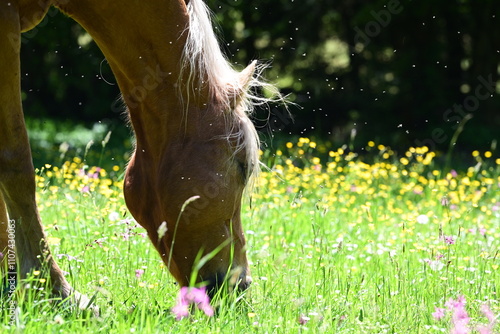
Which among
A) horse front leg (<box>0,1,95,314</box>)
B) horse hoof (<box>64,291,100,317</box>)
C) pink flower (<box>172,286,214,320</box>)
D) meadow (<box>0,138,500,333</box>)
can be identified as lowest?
meadow (<box>0,138,500,333</box>)

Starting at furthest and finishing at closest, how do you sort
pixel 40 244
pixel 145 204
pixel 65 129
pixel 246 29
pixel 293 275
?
pixel 246 29
pixel 65 129
pixel 293 275
pixel 145 204
pixel 40 244

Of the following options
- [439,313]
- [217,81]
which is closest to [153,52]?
[217,81]

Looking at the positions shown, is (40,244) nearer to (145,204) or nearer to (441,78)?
(145,204)

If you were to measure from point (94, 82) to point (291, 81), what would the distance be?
343cm

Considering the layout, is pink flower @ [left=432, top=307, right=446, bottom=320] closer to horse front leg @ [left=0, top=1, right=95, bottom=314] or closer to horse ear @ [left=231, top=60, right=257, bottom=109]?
horse ear @ [left=231, top=60, right=257, bottom=109]

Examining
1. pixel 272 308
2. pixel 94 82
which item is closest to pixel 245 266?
pixel 272 308

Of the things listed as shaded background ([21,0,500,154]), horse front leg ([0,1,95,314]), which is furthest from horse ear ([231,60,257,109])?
shaded background ([21,0,500,154])

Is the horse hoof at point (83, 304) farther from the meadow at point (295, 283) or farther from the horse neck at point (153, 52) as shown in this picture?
the horse neck at point (153, 52)

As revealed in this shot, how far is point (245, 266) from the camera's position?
3178mm

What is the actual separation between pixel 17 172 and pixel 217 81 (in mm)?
899

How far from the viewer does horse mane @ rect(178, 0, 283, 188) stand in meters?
3.11

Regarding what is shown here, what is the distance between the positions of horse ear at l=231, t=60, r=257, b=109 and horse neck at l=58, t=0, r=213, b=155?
13 cm

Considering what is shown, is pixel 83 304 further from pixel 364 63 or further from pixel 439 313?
pixel 364 63

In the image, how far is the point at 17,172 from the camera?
3.00m
